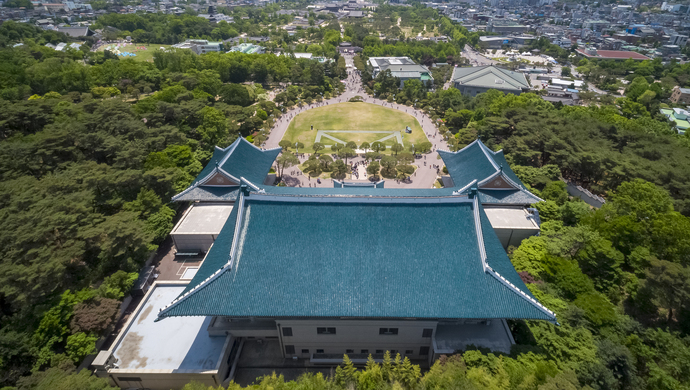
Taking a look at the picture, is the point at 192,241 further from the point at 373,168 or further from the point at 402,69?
the point at 402,69

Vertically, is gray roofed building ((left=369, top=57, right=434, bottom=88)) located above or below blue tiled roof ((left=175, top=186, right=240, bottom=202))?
above

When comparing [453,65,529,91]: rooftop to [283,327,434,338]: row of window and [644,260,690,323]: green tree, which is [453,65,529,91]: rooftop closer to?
[644,260,690,323]: green tree

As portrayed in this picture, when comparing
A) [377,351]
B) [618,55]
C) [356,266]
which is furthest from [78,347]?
[618,55]

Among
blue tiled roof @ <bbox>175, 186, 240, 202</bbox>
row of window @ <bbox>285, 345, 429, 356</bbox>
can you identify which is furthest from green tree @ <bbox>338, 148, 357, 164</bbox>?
row of window @ <bbox>285, 345, 429, 356</bbox>

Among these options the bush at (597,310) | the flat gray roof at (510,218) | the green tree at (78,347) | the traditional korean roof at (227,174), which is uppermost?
the traditional korean roof at (227,174)

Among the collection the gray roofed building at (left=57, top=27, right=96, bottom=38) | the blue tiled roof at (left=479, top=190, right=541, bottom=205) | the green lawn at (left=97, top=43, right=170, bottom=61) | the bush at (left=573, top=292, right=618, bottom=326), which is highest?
the gray roofed building at (left=57, top=27, right=96, bottom=38)

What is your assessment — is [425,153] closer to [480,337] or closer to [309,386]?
[480,337]

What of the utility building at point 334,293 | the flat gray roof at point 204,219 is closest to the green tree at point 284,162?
the flat gray roof at point 204,219

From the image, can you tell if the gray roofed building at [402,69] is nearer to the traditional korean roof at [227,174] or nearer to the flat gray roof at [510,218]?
the traditional korean roof at [227,174]
